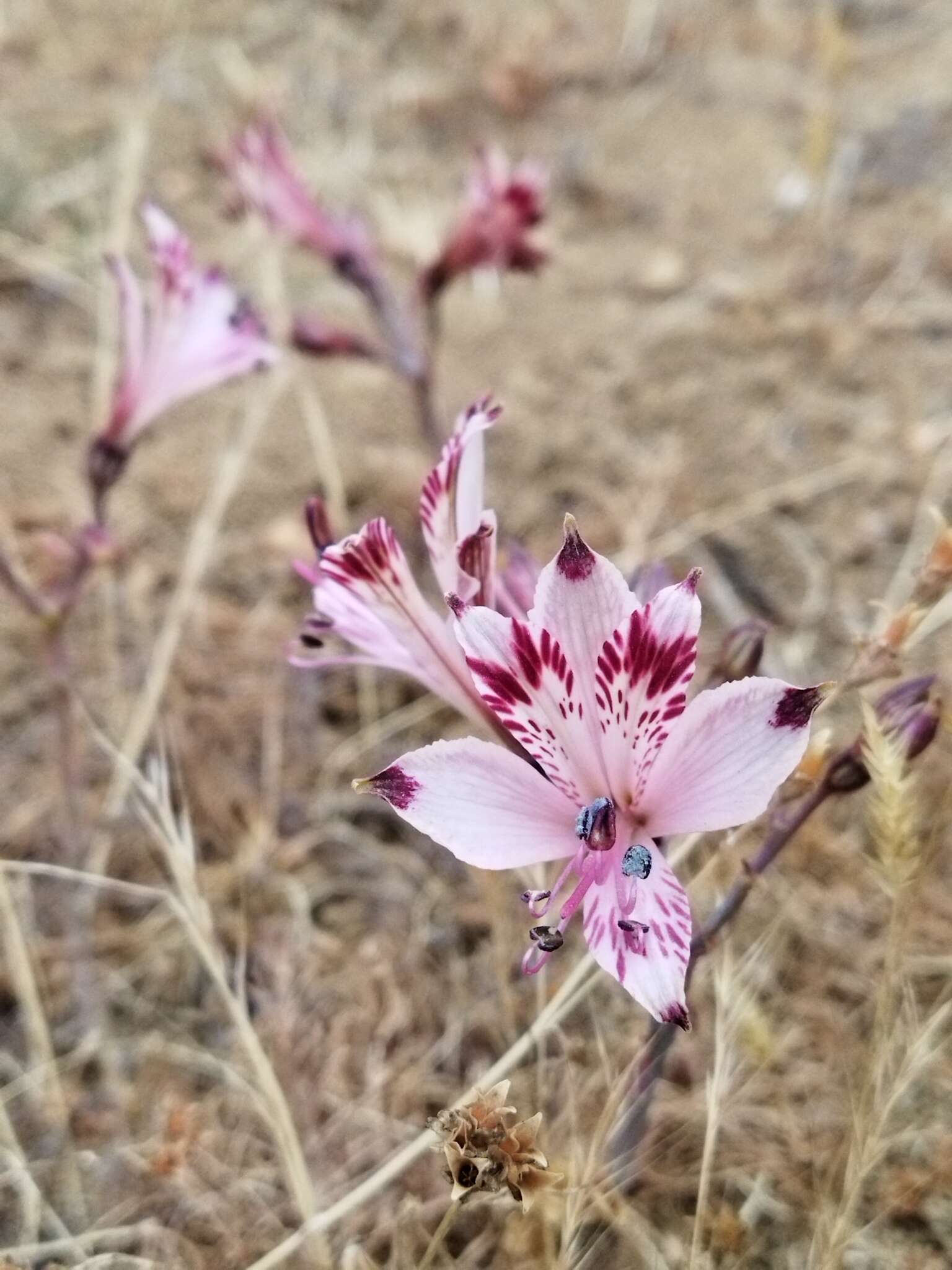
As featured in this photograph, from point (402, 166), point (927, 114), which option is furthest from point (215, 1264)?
point (927, 114)

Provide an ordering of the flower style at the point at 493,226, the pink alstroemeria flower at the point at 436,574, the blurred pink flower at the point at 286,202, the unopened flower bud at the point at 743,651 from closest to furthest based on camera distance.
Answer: the pink alstroemeria flower at the point at 436,574, the unopened flower bud at the point at 743,651, the flower style at the point at 493,226, the blurred pink flower at the point at 286,202

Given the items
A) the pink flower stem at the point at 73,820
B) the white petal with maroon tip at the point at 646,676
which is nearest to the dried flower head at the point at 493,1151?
the white petal with maroon tip at the point at 646,676

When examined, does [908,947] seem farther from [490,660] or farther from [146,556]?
[146,556]

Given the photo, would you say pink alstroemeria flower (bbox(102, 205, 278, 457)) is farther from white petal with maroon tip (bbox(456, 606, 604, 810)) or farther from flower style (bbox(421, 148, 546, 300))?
white petal with maroon tip (bbox(456, 606, 604, 810))

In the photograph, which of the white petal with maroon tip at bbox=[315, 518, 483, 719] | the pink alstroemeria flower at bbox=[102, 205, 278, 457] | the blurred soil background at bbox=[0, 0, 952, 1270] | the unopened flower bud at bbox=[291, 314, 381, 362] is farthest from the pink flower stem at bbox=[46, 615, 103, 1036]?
the unopened flower bud at bbox=[291, 314, 381, 362]

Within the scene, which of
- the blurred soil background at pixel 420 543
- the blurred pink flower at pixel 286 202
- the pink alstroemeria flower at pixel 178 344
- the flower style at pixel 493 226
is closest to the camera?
the blurred soil background at pixel 420 543

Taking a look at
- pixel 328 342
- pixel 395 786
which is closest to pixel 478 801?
pixel 395 786

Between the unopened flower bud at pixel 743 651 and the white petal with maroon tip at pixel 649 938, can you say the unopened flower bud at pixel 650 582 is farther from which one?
the white petal with maroon tip at pixel 649 938

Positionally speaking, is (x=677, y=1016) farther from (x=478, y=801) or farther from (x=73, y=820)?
(x=73, y=820)
